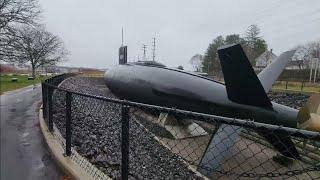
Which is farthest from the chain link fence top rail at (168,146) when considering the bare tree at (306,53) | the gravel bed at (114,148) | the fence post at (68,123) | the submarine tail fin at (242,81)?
the bare tree at (306,53)

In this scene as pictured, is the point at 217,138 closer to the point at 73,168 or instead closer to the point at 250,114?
the point at 250,114

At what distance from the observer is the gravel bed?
243 inches

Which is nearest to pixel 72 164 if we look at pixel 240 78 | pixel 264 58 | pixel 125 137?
pixel 125 137

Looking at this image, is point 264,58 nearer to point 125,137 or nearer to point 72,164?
point 72,164

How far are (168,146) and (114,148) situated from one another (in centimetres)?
256

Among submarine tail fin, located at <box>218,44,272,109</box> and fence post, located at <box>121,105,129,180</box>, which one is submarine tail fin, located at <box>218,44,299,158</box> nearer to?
submarine tail fin, located at <box>218,44,272,109</box>

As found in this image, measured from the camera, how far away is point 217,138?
22.3 feet

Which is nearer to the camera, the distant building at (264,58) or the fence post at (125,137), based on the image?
the fence post at (125,137)

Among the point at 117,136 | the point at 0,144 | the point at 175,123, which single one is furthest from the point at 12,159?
the point at 175,123

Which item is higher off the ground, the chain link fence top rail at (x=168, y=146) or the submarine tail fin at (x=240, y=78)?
the submarine tail fin at (x=240, y=78)

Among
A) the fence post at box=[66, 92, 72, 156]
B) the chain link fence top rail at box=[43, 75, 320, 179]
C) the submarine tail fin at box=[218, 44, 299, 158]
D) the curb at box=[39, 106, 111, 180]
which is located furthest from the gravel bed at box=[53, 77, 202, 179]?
the submarine tail fin at box=[218, 44, 299, 158]

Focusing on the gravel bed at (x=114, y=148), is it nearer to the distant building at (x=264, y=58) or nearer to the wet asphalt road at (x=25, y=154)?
the wet asphalt road at (x=25, y=154)

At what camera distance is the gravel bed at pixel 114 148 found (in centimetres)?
616

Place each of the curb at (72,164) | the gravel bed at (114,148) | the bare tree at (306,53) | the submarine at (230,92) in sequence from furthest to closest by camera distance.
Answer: the bare tree at (306,53), the submarine at (230,92), the gravel bed at (114,148), the curb at (72,164)
